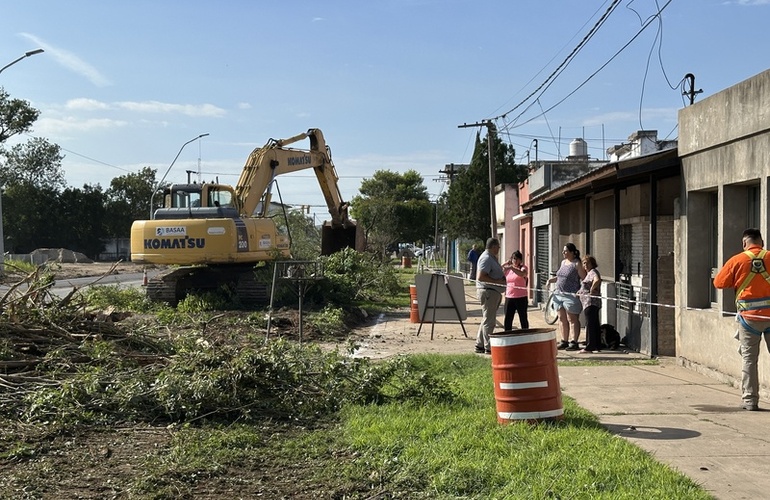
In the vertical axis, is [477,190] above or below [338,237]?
above

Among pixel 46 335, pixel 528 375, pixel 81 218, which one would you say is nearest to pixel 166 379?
pixel 46 335

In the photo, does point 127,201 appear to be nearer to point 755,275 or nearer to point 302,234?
point 302,234

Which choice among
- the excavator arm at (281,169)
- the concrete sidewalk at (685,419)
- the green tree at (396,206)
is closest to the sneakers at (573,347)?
the concrete sidewalk at (685,419)

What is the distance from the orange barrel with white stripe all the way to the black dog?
6570 millimetres

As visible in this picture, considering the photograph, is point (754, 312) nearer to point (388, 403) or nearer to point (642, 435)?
point (642, 435)

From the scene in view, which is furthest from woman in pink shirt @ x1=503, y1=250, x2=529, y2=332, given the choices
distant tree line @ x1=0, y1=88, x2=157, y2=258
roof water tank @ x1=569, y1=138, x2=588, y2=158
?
distant tree line @ x1=0, y1=88, x2=157, y2=258

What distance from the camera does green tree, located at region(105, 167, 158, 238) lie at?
7388 cm

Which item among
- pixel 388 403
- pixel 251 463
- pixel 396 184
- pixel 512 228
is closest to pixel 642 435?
pixel 388 403

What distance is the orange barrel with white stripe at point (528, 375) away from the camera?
722cm

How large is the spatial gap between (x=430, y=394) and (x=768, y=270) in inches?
141

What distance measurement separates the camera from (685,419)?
790 centimetres

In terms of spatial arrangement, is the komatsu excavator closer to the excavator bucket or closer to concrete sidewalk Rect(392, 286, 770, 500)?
the excavator bucket

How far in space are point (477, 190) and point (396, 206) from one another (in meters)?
31.3

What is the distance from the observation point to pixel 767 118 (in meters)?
8.87
